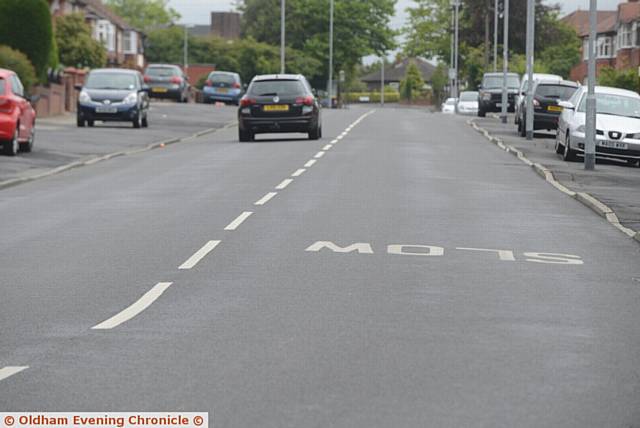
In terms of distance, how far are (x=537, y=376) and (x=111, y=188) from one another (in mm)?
14823

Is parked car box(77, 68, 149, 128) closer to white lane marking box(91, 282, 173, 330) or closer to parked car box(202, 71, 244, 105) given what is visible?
parked car box(202, 71, 244, 105)

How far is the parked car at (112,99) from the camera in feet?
139

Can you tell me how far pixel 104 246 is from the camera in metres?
13.9

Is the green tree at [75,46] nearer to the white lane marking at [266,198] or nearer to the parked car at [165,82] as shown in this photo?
the parked car at [165,82]

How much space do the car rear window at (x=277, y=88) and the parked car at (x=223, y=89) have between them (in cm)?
3598

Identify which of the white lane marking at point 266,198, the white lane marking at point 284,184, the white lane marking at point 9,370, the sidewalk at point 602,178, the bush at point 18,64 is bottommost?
the sidewalk at point 602,178

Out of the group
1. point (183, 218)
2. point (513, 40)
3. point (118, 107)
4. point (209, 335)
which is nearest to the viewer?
point (209, 335)

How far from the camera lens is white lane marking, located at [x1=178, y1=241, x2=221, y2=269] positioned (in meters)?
12.4

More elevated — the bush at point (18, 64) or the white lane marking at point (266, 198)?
the bush at point (18, 64)

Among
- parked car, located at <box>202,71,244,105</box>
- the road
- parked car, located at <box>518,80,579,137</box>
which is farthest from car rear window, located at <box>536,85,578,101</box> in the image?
parked car, located at <box>202,71,244,105</box>

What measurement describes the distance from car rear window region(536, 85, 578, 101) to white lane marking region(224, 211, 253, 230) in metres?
25.7

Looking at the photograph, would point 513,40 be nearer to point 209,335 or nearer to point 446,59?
point 446,59

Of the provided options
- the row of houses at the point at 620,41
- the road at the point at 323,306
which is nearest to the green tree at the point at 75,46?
the row of houses at the point at 620,41

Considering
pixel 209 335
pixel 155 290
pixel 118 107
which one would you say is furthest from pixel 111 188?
pixel 118 107
